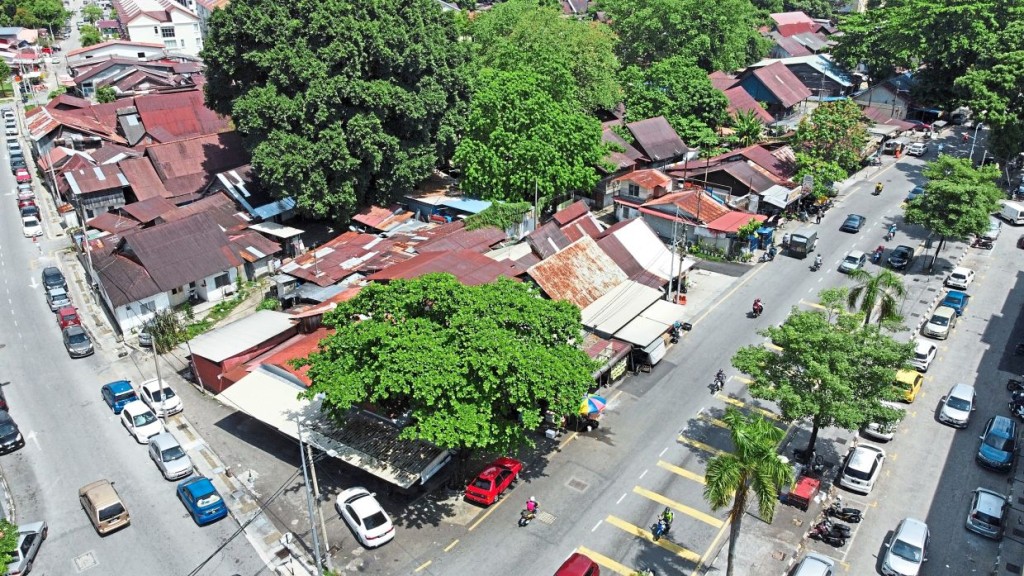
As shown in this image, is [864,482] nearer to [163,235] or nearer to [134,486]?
[134,486]

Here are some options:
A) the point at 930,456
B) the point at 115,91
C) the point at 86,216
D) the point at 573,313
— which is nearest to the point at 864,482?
the point at 930,456

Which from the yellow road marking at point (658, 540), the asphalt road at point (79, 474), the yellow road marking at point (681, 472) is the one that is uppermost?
the asphalt road at point (79, 474)

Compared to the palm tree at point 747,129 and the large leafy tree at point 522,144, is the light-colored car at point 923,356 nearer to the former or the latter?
the large leafy tree at point 522,144

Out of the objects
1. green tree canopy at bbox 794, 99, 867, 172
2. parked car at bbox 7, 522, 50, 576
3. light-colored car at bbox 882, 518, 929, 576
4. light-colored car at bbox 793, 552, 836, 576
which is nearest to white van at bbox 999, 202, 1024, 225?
green tree canopy at bbox 794, 99, 867, 172

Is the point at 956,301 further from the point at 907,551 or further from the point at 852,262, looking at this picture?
the point at 907,551

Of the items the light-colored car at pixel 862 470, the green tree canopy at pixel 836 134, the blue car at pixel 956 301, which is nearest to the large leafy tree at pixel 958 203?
the blue car at pixel 956 301

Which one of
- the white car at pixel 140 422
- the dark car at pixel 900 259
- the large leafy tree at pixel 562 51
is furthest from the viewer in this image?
the large leafy tree at pixel 562 51

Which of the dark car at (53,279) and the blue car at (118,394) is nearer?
the blue car at (118,394)
